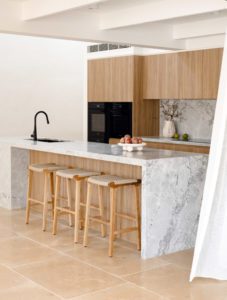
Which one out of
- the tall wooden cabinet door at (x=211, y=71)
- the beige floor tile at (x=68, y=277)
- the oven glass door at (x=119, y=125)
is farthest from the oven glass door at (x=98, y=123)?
the beige floor tile at (x=68, y=277)

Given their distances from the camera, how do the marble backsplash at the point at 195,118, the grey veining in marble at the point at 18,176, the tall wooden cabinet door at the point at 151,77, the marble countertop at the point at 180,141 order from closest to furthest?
the grey veining in marble at the point at 18,176, the marble countertop at the point at 180,141, the marble backsplash at the point at 195,118, the tall wooden cabinet door at the point at 151,77

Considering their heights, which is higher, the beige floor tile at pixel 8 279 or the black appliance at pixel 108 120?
the black appliance at pixel 108 120

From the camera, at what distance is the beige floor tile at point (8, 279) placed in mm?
4082

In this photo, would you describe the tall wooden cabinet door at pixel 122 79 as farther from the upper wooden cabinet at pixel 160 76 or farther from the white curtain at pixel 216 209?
the white curtain at pixel 216 209

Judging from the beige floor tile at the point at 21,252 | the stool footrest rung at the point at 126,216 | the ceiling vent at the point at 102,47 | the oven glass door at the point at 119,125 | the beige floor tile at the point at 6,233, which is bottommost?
the beige floor tile at the point at 21,252

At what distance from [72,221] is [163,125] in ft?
9.94

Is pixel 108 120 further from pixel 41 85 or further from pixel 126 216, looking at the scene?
pixel 126 216

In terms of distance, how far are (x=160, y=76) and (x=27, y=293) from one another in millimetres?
4880

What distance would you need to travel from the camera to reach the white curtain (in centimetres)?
404

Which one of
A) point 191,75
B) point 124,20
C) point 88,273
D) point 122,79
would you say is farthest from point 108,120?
point 88,273

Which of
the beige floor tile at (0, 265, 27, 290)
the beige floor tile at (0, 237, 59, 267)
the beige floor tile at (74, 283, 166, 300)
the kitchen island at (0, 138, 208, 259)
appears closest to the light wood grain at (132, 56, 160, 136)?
the kitchen island at (0, 138, 208, 259)

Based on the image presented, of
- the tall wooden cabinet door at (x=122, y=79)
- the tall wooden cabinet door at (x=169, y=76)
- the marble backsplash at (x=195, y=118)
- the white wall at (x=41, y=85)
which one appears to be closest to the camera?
the tall wooden cabinet door at (x=169, y=76)

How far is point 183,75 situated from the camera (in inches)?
300

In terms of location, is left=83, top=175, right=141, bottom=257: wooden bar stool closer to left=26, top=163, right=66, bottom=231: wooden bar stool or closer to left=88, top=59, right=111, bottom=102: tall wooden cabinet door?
left=26, top=163, right=66, bottom=231: wooden bar stool
